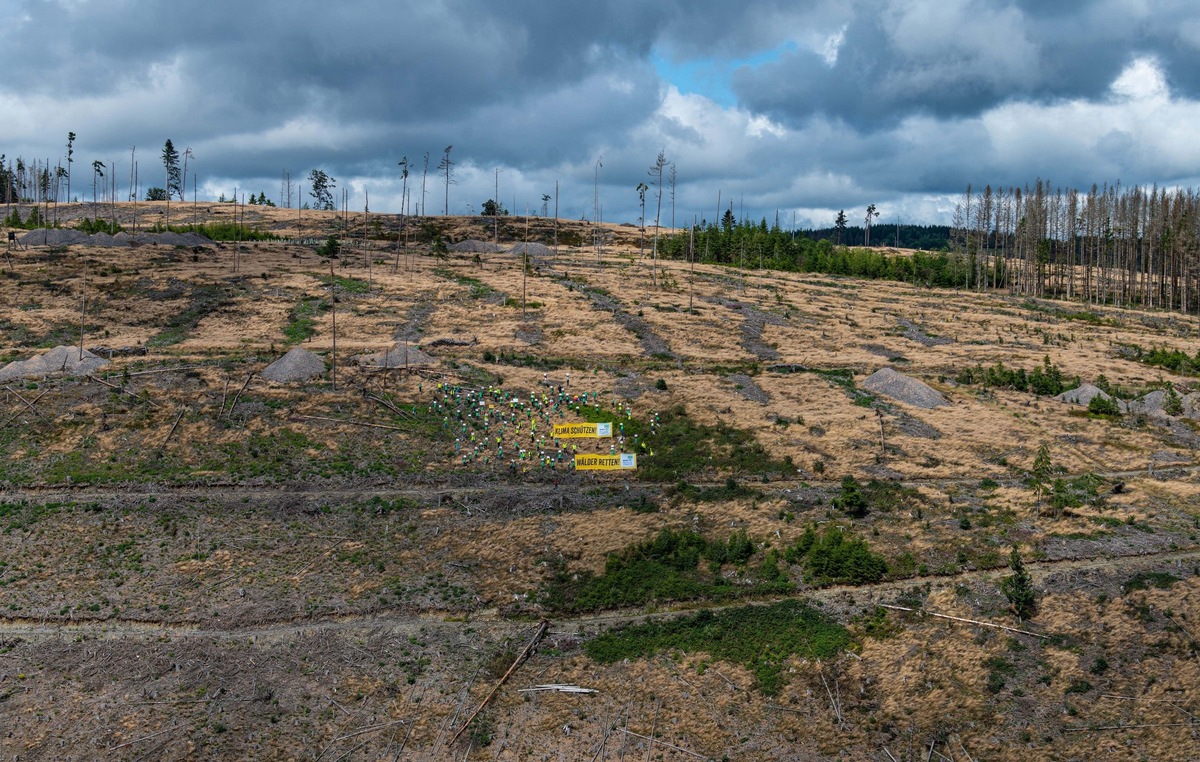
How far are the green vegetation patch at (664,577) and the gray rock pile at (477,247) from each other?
346 ft

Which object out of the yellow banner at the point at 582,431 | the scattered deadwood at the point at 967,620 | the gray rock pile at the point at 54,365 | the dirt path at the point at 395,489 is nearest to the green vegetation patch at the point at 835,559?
the scattered deadwood at the point at 967,620

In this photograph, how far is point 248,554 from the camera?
38500mm

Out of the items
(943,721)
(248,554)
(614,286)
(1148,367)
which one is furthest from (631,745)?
(614,286)

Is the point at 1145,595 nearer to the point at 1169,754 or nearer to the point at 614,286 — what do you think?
the point at 1169,754

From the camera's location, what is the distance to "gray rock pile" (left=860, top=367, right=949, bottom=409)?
62250 millimetres

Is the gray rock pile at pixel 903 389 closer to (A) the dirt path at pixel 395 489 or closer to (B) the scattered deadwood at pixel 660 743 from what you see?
(A) the dirt path at pixel 395 489

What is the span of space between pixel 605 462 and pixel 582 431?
15.7ft

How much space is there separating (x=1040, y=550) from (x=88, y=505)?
52638 millimetres

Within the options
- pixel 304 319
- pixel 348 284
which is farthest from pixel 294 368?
pixel 348 284

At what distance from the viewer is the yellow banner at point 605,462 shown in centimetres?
4953

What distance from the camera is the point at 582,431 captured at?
54.1m

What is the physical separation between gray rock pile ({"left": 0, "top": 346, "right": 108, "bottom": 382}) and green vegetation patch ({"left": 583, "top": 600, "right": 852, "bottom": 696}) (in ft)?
169

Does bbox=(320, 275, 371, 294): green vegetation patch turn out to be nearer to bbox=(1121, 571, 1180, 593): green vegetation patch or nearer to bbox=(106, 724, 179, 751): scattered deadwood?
bbox=(106, 724, 179, 751): scattered deadwood

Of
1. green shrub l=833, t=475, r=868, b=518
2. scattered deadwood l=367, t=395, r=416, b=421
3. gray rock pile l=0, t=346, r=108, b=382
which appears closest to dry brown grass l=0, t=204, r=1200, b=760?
scattered deadwood l=367, t=395, r=416, b=421
